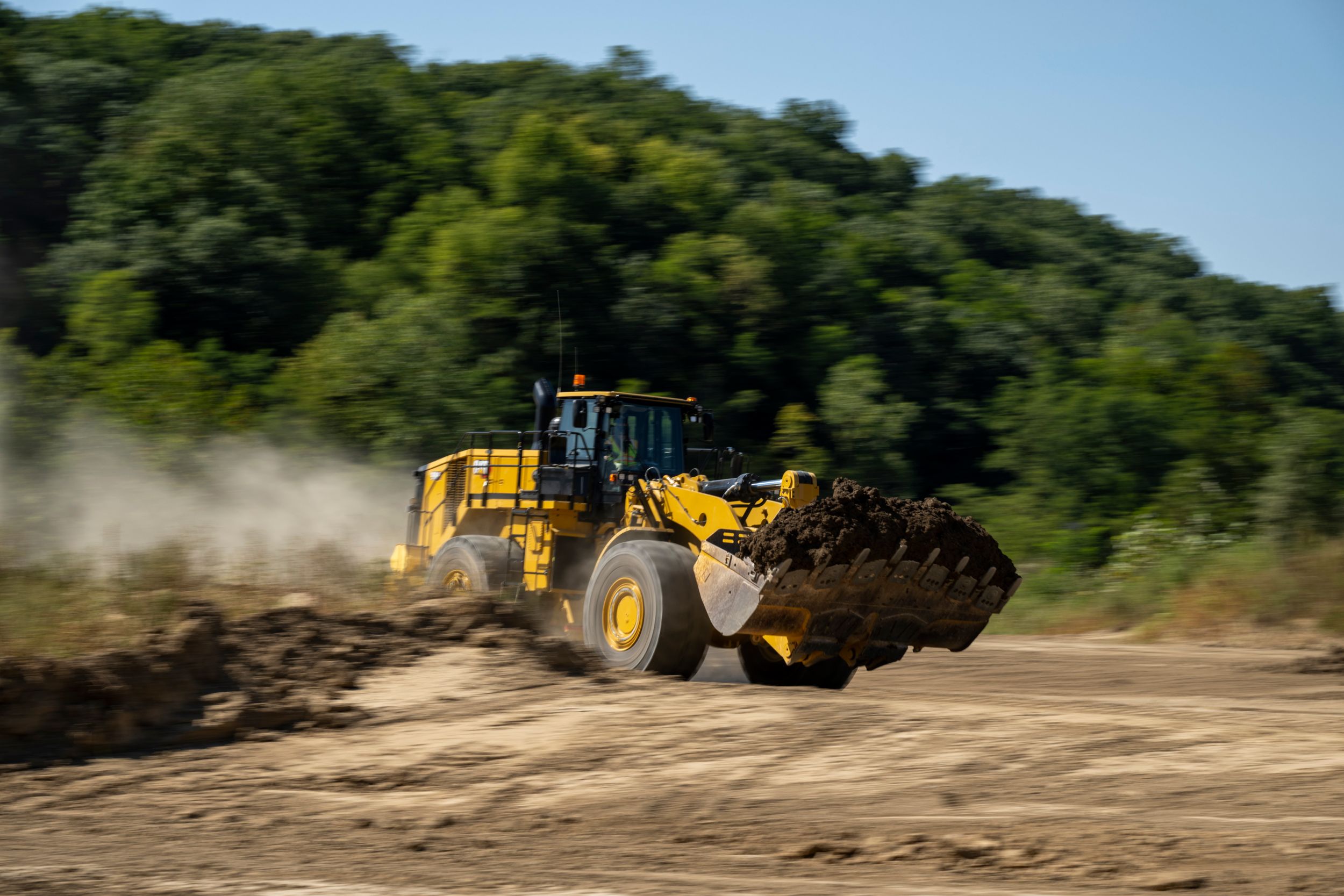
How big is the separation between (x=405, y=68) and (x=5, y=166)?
18271 millimetres

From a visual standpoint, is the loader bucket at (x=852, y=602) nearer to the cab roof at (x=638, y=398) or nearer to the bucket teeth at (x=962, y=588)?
the bucket teeth at (x=962, y=588)

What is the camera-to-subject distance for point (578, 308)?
34781 millimetres

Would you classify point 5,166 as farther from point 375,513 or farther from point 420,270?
point 375,513

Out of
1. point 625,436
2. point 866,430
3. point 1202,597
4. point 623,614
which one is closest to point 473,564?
point 625,436

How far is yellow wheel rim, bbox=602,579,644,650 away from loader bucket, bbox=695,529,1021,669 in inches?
29.7

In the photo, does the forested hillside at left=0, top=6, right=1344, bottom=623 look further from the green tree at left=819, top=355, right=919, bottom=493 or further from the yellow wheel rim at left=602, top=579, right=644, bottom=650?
the yellow wheel rim at left=602, top=579, right=644, bottom=650

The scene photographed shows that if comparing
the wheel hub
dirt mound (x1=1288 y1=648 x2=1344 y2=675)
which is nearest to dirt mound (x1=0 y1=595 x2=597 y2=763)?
the wheel hub

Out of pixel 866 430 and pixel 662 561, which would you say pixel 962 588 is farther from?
pixel 866 430

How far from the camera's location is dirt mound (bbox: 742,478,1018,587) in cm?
1065

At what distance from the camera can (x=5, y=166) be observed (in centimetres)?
4075

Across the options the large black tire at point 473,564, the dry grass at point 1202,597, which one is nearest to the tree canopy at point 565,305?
the dry grass at point 1202,597

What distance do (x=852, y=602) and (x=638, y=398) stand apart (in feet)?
12.7

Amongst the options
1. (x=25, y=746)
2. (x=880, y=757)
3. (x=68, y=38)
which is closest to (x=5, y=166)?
Answer: (x=68, y=38)

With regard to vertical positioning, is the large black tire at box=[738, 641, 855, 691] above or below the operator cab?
below
